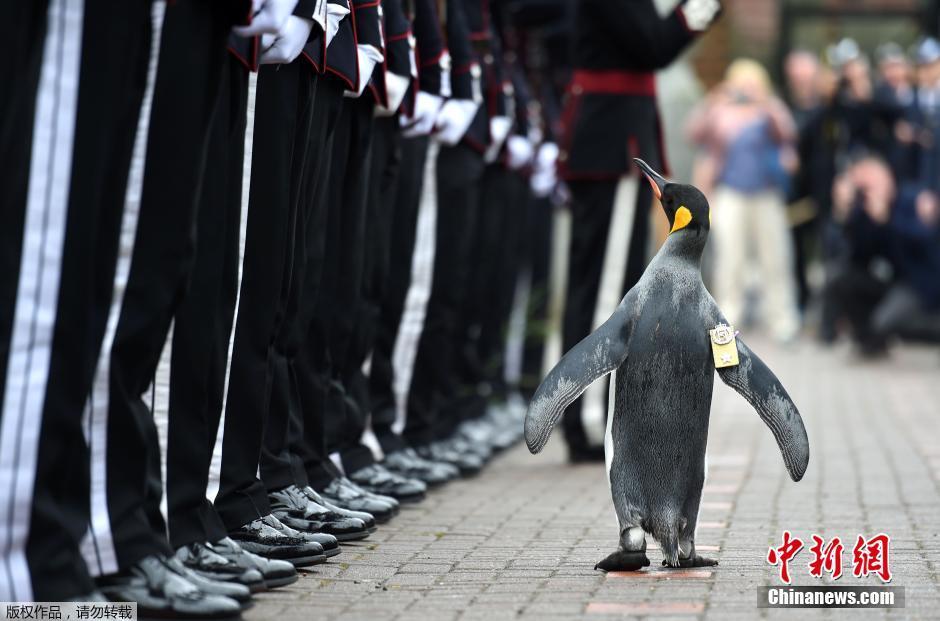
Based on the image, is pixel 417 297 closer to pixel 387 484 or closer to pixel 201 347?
pixel 387 484

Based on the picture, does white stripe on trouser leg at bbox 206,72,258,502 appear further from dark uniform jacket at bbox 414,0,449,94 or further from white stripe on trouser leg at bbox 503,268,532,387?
white stripe on trouser leg at bbox 503,268,532,387

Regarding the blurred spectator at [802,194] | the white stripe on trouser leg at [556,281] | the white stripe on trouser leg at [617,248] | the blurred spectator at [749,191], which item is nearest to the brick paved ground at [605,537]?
the white stripe on trouser leg at [617,248]

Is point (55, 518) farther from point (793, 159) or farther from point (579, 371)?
point (793, 159)

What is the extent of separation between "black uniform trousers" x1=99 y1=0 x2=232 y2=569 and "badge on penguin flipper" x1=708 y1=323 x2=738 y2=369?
1.34 m

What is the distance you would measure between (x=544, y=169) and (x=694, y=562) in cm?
471

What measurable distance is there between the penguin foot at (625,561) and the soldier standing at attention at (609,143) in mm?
2696

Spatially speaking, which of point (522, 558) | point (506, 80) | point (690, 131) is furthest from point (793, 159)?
point (522, 558)

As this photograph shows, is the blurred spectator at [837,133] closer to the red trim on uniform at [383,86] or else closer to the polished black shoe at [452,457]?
the polished black shoe at [452,457]

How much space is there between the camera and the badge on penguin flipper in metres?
4.21

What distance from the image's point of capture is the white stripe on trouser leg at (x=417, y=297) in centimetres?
645

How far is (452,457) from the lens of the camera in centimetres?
683

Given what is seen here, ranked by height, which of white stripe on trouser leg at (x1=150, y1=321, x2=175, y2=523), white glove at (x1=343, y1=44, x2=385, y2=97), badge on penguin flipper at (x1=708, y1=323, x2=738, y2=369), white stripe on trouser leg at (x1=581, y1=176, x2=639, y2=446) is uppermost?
white glove at (x1=343, y1=44, x2=385, y2=97)

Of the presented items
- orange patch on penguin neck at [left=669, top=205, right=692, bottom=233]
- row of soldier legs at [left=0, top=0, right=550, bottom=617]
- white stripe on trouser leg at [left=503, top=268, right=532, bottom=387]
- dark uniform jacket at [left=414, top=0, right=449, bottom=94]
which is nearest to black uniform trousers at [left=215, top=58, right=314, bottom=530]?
row of soldier legs at [left=0, top=0, right=550, bottom=617]

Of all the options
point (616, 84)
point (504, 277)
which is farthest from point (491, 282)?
point (616, 84)
